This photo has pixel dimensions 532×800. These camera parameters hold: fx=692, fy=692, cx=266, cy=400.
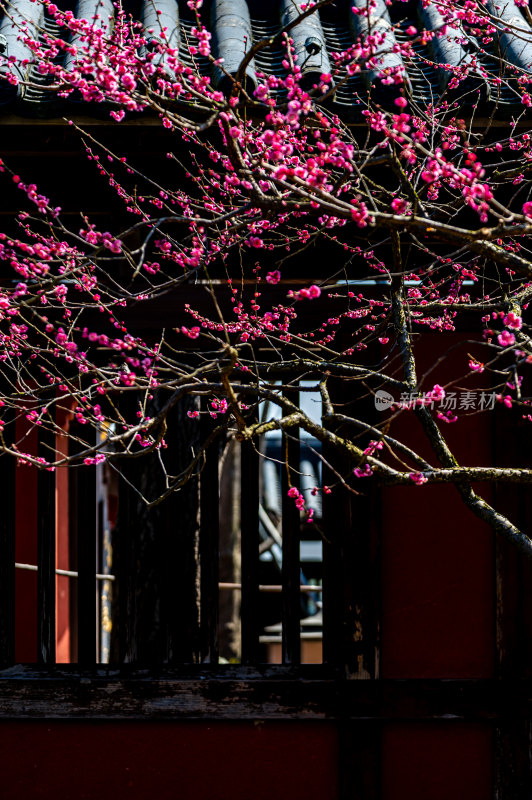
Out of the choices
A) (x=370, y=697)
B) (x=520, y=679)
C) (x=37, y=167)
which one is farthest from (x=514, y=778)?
(x=37, y=167)

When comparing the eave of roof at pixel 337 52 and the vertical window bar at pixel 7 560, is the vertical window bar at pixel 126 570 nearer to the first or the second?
the vertical window bar at pixel 7 560

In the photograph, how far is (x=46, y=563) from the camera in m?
4.26

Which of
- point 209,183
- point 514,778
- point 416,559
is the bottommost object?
point 514,778

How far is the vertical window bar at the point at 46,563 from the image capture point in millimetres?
4211

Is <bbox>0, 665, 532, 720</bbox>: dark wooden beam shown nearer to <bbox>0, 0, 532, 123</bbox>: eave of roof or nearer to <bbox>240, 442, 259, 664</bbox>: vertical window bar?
<bbox>240, 442, 259, 664</bbox>: vertical window bar

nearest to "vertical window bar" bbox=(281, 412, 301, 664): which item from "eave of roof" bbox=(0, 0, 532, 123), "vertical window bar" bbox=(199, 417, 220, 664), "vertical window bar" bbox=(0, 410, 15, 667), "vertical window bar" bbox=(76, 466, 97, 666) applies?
"vertical window bar" bbox=(199, 417, 220, 664)

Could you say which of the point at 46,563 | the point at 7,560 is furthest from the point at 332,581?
the point at 7,560

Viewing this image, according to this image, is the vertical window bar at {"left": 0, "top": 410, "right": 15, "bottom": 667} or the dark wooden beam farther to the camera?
the vertical window bar at {"left": 0, "top": 410, "right": 15, "bottom": 667}

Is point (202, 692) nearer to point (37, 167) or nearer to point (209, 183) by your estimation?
point (209, 183)

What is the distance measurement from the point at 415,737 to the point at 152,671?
5.33 ft

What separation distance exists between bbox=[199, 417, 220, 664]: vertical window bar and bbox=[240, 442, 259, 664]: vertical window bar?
168 mm

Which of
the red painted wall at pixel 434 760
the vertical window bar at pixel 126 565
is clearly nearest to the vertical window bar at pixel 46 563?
the vertical window bar at pixel 126 565

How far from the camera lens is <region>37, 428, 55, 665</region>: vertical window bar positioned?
4211 mm

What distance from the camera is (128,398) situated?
14.3 ft
